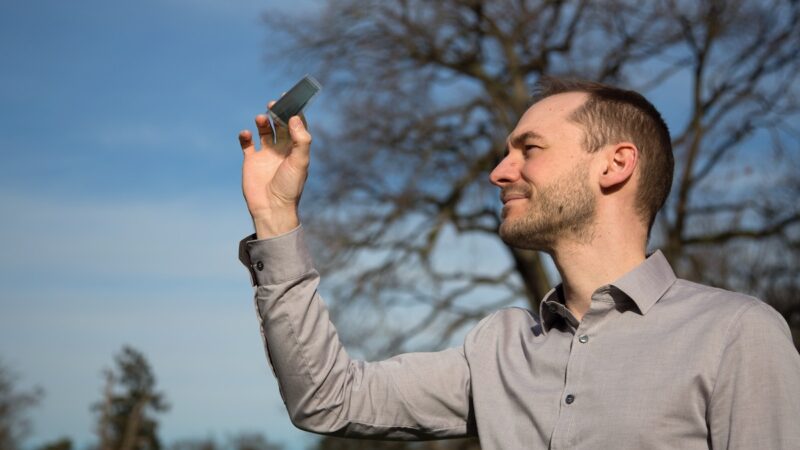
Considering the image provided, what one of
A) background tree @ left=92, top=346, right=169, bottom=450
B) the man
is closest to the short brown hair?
the man

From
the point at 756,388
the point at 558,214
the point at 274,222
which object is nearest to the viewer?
the point at 756,388

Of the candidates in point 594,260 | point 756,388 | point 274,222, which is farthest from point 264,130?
point 756,388

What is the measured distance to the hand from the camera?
2.40 meters

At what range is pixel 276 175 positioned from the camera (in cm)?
242

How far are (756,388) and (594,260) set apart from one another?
61 centimetres

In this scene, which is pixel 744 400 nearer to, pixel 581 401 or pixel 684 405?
pixel 684 405

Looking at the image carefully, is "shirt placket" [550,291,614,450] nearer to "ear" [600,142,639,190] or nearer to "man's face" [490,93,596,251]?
"man's face" [490,93,596,251]

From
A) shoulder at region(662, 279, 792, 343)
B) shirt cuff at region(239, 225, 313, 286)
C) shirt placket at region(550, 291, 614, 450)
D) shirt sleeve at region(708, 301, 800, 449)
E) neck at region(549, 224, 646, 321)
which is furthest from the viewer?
neck at region(549, 224, 646, 321)

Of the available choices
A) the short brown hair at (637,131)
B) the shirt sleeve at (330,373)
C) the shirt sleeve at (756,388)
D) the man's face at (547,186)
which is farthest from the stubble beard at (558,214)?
the shirt sleeve at (756,388)

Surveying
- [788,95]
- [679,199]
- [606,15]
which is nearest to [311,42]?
[606,15]

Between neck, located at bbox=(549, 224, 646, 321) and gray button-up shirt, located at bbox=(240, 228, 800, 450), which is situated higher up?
neck, located at bbox=(549, 224, 646, 321)

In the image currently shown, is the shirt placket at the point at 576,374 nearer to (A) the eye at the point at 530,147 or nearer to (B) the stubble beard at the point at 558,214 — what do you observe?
(B) the stubble beard at the point at 558,214

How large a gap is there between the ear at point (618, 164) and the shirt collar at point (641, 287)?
0.22m

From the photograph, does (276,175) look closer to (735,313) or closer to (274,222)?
(274,222)
